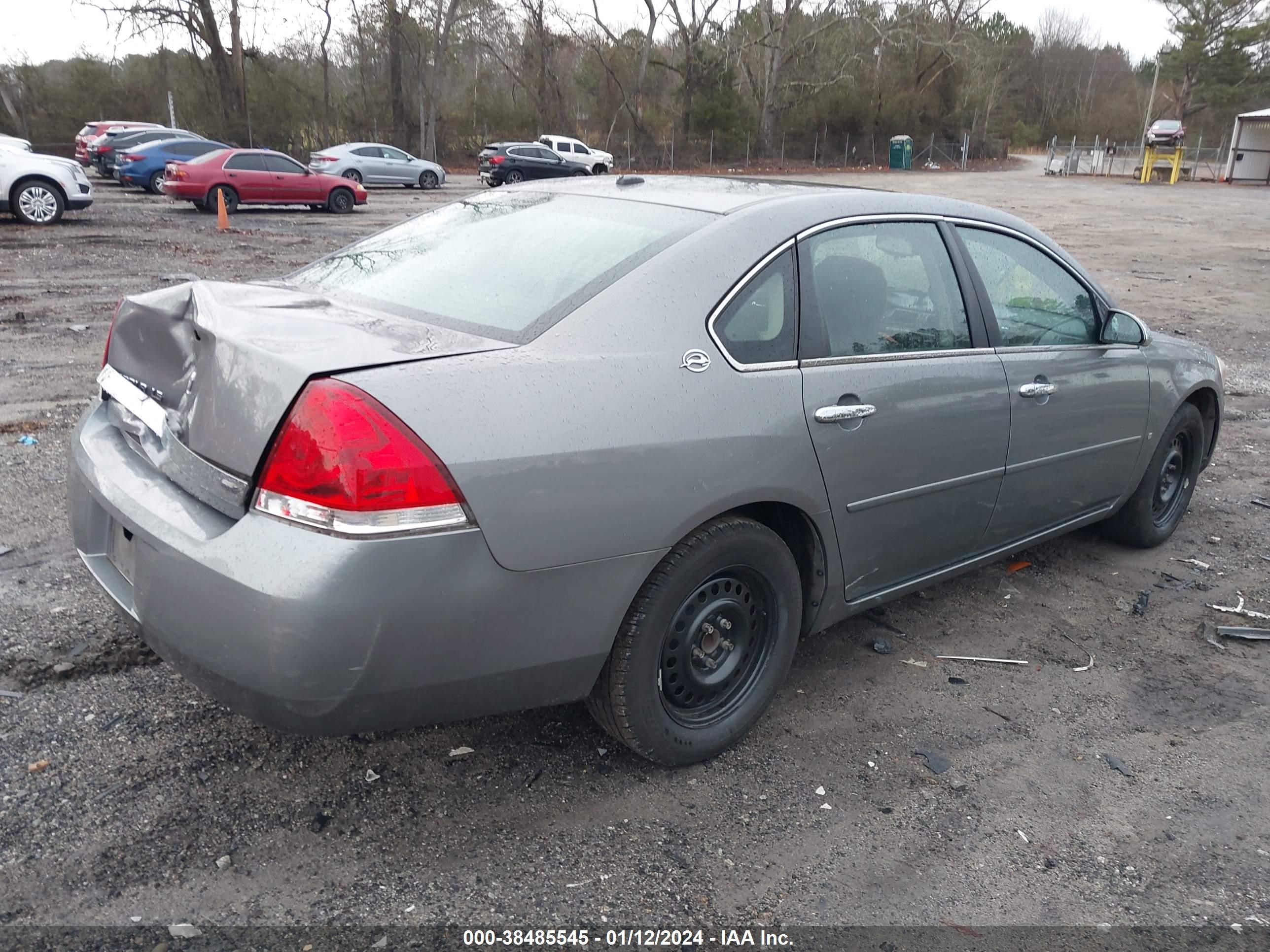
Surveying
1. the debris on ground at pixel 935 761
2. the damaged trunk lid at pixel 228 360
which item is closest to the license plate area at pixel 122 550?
the damaged trunk lid at pixel 228 360

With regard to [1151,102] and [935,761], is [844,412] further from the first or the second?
[1151,102]

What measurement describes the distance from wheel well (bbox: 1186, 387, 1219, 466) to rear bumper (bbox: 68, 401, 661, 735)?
374 cm

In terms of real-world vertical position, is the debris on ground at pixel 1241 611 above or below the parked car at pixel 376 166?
below

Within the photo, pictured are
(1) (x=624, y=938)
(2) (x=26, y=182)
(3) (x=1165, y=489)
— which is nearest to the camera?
(1) (x=624, y=938)

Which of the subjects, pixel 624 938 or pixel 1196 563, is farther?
pixel 1196 563

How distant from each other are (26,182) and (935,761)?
18.2 m

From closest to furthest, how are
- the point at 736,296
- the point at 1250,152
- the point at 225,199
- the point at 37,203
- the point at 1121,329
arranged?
1. the point at 736,296
2. the point at 1121,329
3. the point at 37,203
4. the point at 225,199
5. the point at 1250,152

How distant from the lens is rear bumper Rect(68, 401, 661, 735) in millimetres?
2145

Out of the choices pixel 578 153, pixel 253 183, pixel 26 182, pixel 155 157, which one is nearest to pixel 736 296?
pixel 26 182

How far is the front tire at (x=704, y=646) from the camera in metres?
2.65

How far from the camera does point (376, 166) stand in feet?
98.8

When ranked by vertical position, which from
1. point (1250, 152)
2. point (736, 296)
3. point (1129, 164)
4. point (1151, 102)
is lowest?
point (736, 296)

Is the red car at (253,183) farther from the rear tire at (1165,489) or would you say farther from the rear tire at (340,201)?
the rear tire at (1165,489)

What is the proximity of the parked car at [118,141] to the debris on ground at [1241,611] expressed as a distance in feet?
88.1
